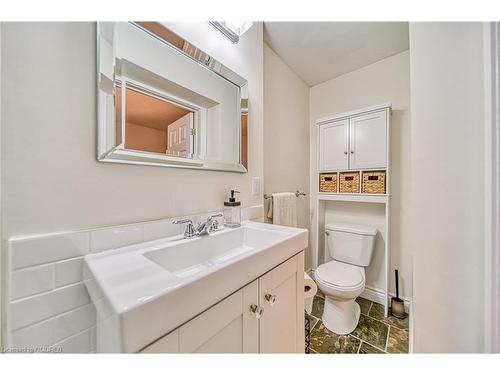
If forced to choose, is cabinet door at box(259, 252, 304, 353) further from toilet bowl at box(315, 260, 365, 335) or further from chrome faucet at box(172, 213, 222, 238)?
toilet bowl at box(315, 260, 365, 335)

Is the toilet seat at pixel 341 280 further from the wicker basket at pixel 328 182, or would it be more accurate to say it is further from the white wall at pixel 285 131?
the wicker basket at pixel 328 182

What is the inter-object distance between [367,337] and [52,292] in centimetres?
173

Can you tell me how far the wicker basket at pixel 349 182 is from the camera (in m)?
1.66

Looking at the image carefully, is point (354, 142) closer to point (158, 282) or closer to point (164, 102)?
point (164, 102)

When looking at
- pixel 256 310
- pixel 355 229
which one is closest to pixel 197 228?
pixel 256 310

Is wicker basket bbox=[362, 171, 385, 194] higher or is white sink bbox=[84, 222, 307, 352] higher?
wicker basket bbox=[362, 171, 385, 194]

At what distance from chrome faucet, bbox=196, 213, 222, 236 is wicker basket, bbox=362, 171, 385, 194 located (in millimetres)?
1375

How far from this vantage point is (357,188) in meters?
1.65

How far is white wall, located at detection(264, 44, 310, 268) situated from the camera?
4.94 feet

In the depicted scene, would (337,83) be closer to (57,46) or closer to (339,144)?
(339,144)

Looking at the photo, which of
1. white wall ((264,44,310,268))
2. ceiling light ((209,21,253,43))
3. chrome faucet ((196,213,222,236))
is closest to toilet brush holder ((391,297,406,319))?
white wall ((264,44,310,268))

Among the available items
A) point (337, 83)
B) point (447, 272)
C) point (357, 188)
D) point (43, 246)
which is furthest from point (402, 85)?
point (43, 246)

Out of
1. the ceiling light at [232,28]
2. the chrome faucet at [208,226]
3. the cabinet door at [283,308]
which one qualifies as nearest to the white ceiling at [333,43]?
the ceiling light at [232,28]
